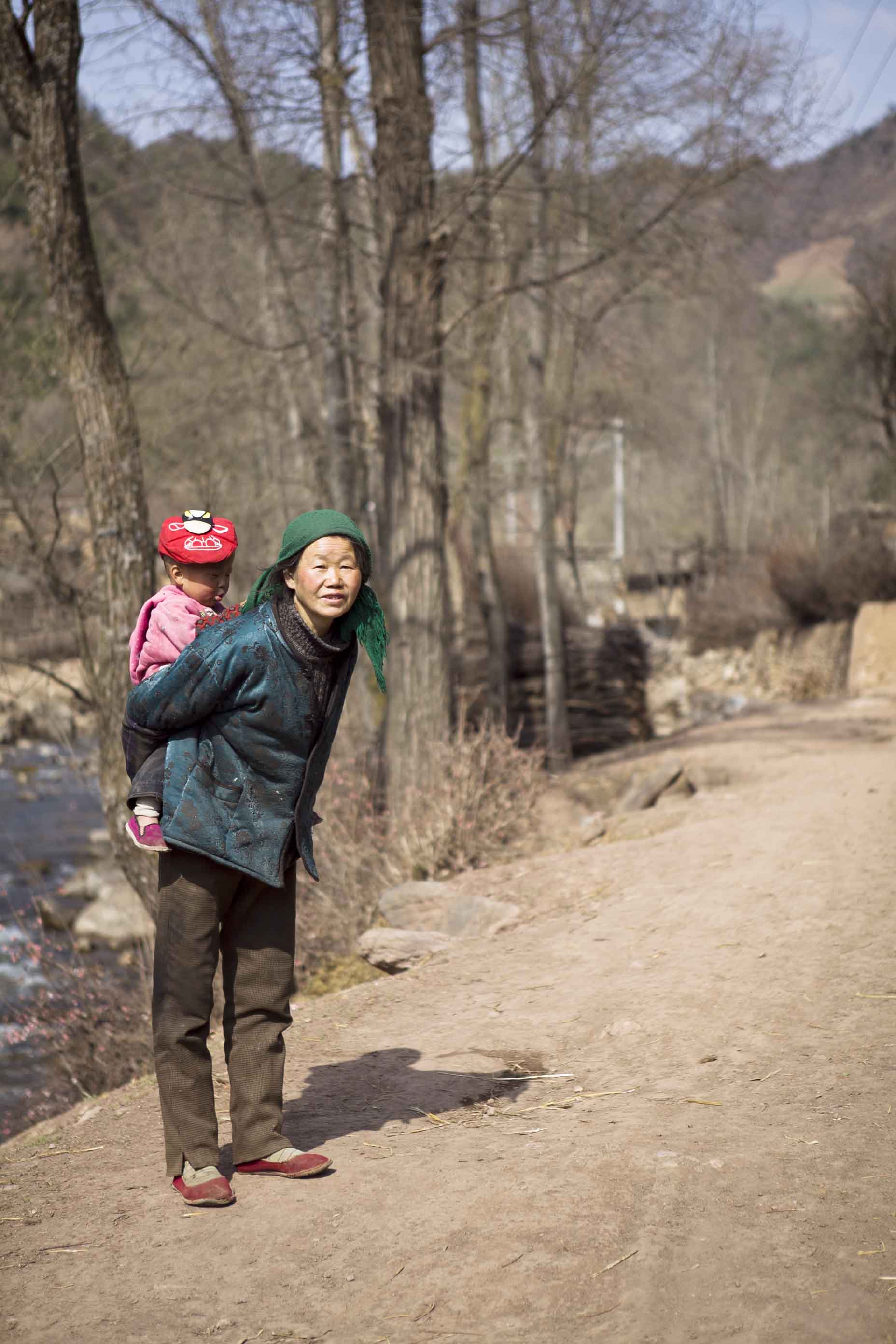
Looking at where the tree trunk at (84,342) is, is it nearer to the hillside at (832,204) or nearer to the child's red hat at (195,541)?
the child's red hat at (195,541)

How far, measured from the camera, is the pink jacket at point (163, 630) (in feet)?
10.3

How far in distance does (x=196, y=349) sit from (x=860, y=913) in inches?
389

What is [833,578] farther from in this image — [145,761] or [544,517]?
[145,761]

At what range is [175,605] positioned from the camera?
3.18 meters

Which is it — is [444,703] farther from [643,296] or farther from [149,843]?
[643,296]

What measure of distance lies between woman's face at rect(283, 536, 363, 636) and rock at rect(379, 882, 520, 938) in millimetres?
3190

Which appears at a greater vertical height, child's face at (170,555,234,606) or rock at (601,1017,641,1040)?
child's face at (170,555,234,606)

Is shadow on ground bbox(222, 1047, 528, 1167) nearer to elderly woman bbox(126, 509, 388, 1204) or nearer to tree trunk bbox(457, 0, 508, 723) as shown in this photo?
elderly woman bbox(126, 509, 388, 1204)

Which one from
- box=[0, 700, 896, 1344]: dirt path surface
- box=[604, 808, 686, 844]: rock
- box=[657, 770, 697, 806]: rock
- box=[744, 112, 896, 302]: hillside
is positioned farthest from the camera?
box=[744, 112, 896, 302]: hillside

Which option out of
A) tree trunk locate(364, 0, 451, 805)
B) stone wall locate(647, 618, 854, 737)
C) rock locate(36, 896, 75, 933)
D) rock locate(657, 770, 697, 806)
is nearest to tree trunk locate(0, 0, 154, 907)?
tree trunk locate(364, 0, 451, 805)

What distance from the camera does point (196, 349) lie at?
42.1 feet

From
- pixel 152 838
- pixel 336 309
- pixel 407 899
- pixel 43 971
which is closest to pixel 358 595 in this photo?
pixel 152 838

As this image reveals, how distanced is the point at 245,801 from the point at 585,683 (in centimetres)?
1424

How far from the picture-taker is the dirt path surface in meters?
2.43
